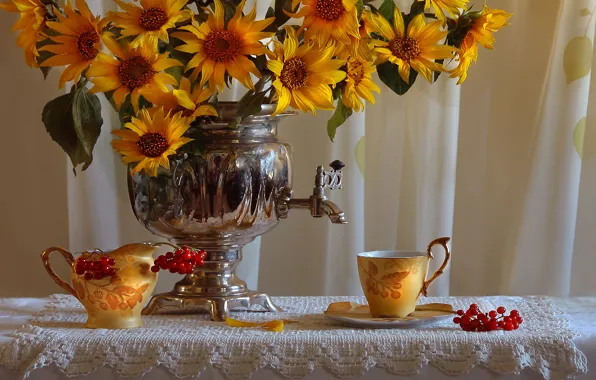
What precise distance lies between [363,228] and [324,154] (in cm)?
14

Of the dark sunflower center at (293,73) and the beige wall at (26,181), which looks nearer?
the dark sunflower center at (293,73)

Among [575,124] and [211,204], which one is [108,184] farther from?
[575,124]

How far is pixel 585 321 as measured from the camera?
983mm

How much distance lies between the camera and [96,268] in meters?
0.93

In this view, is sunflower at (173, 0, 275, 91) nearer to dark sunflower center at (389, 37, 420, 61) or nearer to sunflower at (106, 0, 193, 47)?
sunflower at (106, 0, 193, 47)

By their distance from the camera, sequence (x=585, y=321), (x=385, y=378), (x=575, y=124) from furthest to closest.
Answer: (x=575, y=124) < (x=585, y=321) < (x=385, y=378)

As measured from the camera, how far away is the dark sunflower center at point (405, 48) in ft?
3.15

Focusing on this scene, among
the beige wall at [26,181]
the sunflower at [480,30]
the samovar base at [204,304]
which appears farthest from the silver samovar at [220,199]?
the beige wall at [26,181]

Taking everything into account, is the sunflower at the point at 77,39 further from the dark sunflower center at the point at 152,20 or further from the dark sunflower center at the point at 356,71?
the dark sunflower center at the point at 356,71

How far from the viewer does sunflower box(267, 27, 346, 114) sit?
94 cm

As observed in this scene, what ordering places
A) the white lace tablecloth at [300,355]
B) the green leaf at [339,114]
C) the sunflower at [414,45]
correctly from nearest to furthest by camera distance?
1. the white lace tablecloth at [300,355]
2. the sunflower at [414,45]
3. the green leaf at [339,114]

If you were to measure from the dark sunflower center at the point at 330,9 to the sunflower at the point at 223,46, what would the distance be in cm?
5

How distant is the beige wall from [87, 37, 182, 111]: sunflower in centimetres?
59

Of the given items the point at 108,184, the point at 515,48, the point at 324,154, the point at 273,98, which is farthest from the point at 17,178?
the point at 515,48
